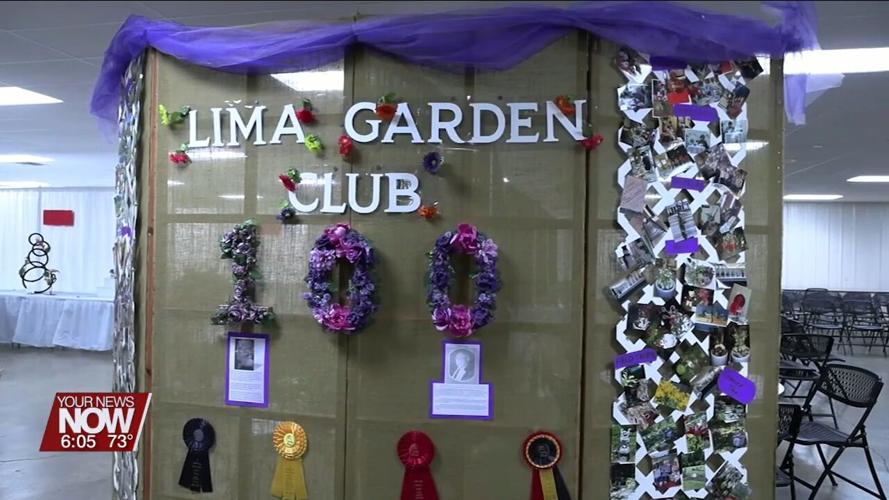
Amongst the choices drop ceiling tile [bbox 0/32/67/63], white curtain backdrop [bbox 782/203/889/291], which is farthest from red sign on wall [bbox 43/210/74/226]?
white curtain backdrop [bbox 782/203/889/291]

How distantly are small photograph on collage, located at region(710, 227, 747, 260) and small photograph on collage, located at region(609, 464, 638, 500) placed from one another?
857mm

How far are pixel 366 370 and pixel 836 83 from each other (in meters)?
2.10

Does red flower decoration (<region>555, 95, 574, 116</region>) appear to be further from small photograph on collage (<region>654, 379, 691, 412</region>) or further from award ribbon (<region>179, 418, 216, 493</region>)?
award ribbon (<region>179, 418, 216, 493</region>)

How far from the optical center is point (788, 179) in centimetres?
789

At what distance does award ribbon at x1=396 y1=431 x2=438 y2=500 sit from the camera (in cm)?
222

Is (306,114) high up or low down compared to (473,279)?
up

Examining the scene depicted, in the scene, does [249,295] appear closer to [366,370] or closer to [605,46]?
[366,370]

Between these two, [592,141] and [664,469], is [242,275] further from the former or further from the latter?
[664,469]

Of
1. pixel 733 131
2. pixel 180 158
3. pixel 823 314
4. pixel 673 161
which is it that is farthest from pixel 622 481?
pixel 823 314

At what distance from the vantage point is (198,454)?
240cm

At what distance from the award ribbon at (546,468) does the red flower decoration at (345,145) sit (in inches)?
50.4

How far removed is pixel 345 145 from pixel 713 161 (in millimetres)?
1369

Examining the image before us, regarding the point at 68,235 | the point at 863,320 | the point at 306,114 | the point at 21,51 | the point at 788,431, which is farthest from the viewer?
the point at 68,235

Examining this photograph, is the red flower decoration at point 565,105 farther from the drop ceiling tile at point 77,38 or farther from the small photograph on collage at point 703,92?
the drop ceiling tile at point 77,38
